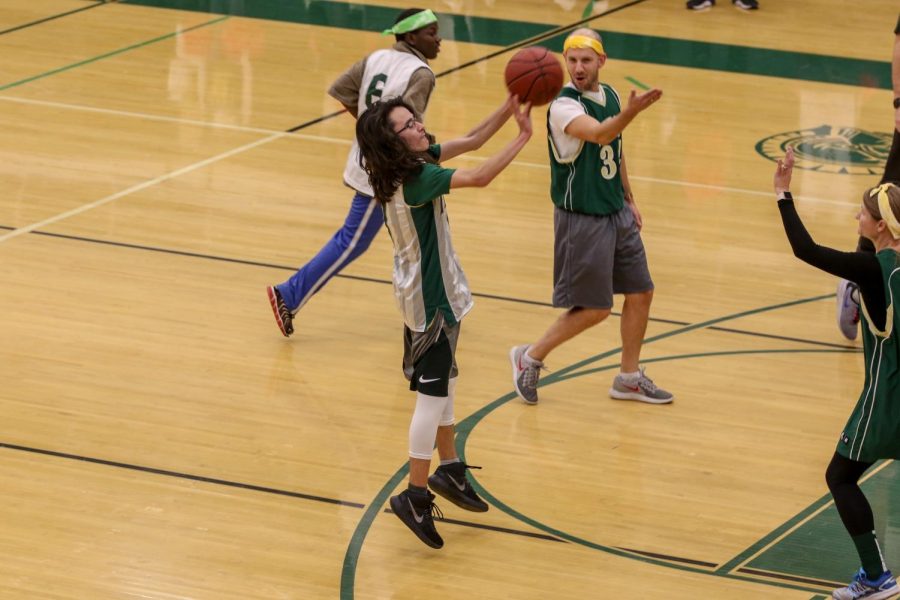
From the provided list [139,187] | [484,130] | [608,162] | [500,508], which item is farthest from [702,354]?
[139,187]

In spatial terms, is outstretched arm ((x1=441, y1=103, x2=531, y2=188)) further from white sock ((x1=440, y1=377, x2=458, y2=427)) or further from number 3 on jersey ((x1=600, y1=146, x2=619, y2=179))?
number 3 on jersey ((x1=600, y1=146, x2=619, y2=179))

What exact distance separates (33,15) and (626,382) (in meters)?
10.4

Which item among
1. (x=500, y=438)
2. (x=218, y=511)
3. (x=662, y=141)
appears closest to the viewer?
(x=218, y=511)

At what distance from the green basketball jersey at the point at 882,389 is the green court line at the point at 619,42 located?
353 inches

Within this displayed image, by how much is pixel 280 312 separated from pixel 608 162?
6.69ft

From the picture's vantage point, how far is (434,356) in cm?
552

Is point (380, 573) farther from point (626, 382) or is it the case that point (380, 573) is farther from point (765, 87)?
point (765, 87)

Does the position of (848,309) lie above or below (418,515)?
Result: below

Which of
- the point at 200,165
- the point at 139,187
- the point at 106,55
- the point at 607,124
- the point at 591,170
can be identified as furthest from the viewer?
the point at 106,55

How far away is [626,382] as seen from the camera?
7.03 metres

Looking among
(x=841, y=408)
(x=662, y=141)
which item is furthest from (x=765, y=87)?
(x=841, y=408)

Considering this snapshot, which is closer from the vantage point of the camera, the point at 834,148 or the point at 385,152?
the point at 385,152

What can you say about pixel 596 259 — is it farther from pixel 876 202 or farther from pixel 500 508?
pixel 876 202

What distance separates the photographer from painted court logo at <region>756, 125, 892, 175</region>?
1106 centimetres
